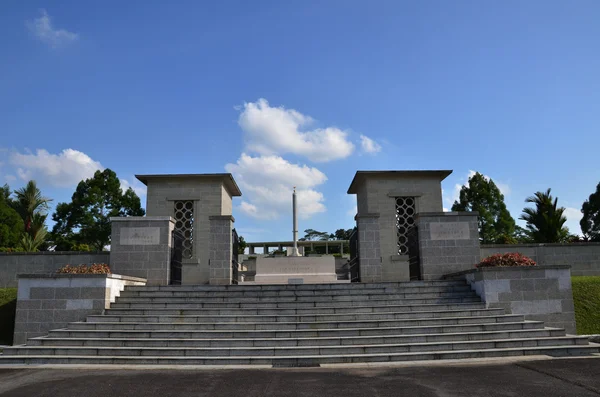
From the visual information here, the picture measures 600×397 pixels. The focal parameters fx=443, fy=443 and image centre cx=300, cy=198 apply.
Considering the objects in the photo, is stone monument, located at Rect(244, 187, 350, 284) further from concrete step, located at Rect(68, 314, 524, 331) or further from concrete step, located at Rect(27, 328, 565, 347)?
concrete step, located at Rect(27, 328, 565, 347)

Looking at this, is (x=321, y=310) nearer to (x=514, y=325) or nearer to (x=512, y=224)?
(x=514, y=325)

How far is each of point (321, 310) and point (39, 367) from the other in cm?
561

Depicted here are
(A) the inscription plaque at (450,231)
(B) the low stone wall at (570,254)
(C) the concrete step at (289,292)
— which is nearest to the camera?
(C) the concrete step at (289,292)

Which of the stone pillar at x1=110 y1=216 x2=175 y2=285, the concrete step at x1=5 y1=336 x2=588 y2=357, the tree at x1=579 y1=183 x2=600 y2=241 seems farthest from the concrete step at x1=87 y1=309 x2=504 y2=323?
the tree at x1=579 y1=183 x2=600 y2=241

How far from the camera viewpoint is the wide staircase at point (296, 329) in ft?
26.8

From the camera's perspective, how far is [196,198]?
63.9 feet

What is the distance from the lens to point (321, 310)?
10.1 metres

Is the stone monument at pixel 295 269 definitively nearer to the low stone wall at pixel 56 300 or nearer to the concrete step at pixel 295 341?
the low stone wall at pixel 56 300

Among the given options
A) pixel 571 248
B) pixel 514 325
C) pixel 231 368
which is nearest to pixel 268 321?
pixel 231 368

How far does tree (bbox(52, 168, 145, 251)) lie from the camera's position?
3186 centimetres

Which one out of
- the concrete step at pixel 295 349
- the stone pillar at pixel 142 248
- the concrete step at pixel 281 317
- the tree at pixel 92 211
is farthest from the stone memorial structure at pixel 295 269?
the tree at pixel 92 211

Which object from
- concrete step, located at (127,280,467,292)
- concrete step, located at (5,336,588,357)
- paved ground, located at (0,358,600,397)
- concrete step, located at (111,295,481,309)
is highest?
concrete step, located at (127,280,467,292)

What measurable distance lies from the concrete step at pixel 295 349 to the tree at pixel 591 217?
34364 mm

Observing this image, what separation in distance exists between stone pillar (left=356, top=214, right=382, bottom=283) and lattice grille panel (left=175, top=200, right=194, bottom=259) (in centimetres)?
865
